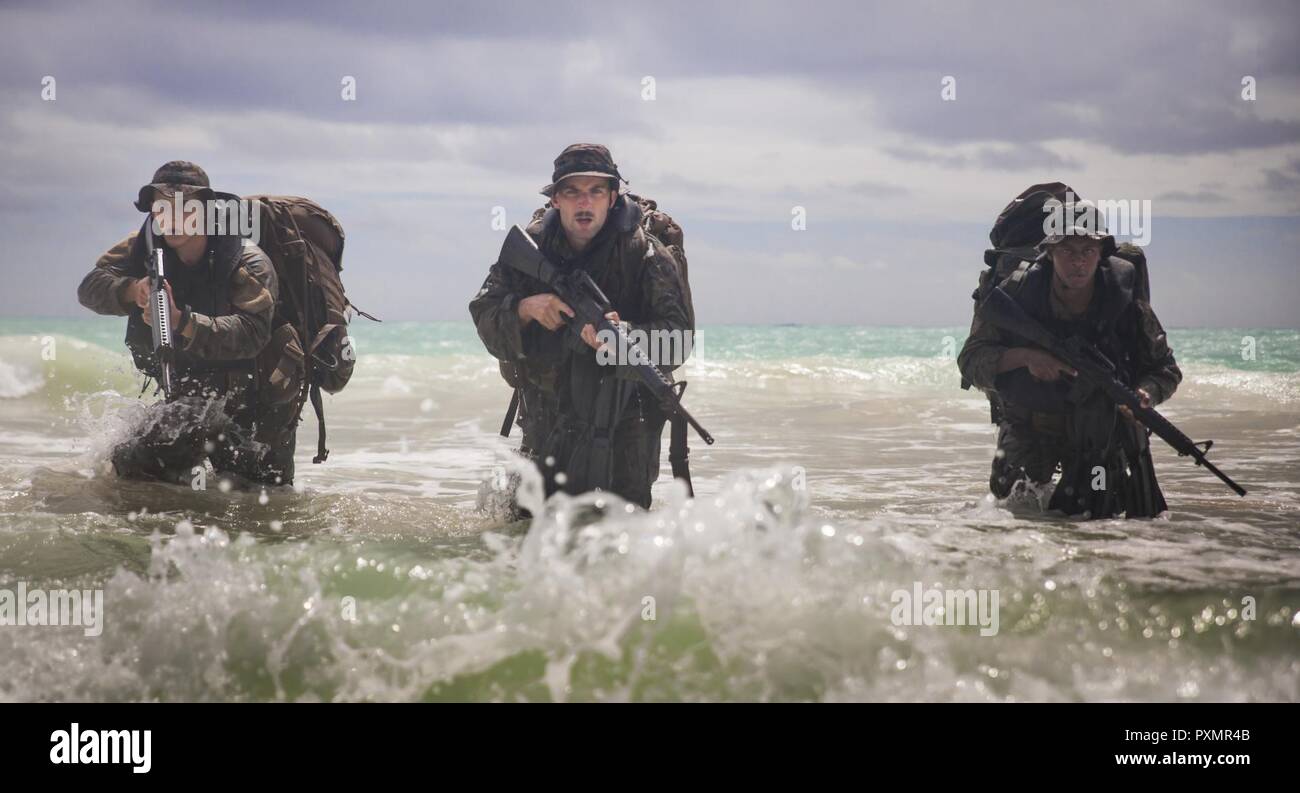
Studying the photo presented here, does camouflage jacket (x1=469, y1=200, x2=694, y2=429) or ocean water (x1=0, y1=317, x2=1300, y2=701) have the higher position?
camouflage jacket (x1=469, y1=200, x2=694, y2=429)

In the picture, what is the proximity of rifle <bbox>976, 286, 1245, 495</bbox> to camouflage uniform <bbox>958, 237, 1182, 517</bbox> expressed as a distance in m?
0.11

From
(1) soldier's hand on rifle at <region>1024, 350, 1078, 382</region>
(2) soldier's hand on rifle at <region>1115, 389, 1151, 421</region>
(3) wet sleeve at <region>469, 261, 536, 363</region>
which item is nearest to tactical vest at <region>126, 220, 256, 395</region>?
(3) wet sleeve at <region>469, 261, 536, 363</region>

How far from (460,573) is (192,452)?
2597 millimetres

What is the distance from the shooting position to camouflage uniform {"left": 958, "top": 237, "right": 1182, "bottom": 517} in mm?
5805

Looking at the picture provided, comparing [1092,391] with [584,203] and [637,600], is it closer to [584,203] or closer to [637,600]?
[584,203]

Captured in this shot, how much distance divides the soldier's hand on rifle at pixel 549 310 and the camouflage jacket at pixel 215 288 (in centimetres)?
188

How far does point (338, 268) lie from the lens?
23.9 ft

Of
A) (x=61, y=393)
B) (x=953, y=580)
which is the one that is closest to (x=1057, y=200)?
(x=953, y=580)

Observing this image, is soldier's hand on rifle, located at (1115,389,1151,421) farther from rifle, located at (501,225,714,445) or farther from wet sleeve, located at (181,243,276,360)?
wet sleeve, located at (181,243,276,360)

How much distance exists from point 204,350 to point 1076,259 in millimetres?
4336

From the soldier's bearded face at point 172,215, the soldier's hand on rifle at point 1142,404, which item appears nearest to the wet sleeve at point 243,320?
the soldier's bearded face at point 172,215

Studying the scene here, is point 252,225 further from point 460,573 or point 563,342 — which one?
point 460,573

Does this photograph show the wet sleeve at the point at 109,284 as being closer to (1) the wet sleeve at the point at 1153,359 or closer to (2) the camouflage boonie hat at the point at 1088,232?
(2) the camouflage boonie hat at the point at 1088,232

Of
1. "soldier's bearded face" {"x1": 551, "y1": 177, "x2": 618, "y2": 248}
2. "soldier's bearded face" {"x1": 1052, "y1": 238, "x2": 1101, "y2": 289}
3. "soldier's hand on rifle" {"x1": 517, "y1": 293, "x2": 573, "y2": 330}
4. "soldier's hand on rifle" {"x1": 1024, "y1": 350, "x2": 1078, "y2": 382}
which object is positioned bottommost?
"soldier's hand on rifle" {"x1": 1024, "y1": 350, "x2": 1078, "y2": 382}
